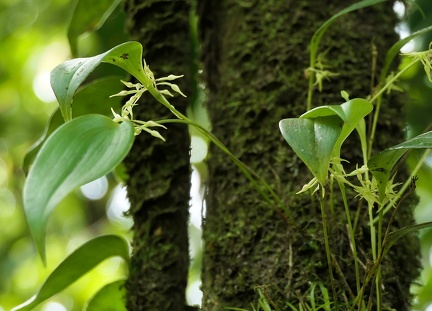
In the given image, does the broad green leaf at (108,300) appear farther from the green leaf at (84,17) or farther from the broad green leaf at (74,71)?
the broad green leaf at (74,71)

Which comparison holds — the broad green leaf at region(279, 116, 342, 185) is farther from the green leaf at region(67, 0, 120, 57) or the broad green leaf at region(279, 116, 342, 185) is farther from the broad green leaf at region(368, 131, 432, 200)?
the green leaf at region(67, 0, 120, 57)

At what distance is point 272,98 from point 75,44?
363mm

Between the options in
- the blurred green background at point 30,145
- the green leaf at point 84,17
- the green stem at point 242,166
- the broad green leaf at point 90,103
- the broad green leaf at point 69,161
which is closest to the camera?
the broad green leaf at point 69,161

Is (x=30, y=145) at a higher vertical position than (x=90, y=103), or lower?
lower

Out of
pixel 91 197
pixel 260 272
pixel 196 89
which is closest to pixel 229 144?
pixel 260 272

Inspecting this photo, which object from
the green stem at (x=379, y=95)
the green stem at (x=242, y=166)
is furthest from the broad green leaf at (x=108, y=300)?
the green stem at (x=379, y=95)

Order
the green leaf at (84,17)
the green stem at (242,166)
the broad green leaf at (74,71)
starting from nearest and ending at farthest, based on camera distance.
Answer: the broad green leaf at (74,71) → the green stem at (242,166) → the green leaf at (84,17)

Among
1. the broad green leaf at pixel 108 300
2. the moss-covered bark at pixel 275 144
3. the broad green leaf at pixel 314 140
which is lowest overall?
the broad green leaf at pixel 108 300

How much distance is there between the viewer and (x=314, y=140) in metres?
0.47

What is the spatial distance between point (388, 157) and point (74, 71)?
285 mm

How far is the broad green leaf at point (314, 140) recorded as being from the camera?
0.46 m

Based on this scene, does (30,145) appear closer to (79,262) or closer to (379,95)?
(79,262)

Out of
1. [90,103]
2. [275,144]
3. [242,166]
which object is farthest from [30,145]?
[242,166]

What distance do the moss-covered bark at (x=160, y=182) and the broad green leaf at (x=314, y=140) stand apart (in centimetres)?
44
